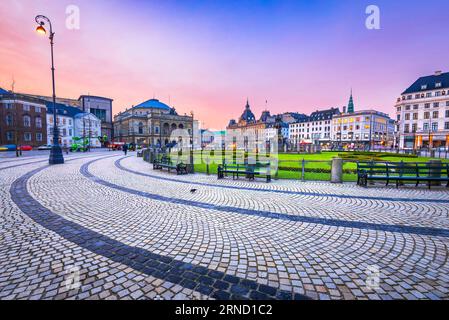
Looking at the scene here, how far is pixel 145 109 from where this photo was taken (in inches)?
3282

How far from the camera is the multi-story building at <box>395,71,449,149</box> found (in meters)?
56.0

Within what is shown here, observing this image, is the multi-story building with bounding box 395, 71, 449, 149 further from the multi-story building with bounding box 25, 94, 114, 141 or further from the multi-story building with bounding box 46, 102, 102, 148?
the multi-story building with bounding box 25, 94, 114, 141

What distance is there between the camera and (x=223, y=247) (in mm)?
3883

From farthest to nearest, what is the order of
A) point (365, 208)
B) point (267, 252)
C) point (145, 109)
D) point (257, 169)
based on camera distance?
point (145, 109), point (257, 169), point (365, 208), point (267, 252)

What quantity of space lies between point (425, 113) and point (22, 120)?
10072cm

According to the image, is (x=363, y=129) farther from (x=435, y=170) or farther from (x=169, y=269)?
(x=169, y=269)

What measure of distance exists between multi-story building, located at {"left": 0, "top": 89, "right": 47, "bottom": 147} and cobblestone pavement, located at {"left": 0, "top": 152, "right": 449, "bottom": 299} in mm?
52522

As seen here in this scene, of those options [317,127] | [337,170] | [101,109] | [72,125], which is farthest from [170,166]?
[317,127]

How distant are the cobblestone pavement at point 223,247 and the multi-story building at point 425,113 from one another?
65.4 metres

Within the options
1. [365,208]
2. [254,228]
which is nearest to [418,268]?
[254,228]

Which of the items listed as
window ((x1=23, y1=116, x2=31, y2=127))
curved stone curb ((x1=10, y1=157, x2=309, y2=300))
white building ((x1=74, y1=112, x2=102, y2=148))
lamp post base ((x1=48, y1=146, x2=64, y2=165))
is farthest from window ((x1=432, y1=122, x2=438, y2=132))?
window ((x1=23, y1=116, x2=31, y2=127))

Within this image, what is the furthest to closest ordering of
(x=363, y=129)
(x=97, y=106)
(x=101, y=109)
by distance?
1. (x=363, y=129)
2. (x=101, y=109)
3. (x=97, y=106)
